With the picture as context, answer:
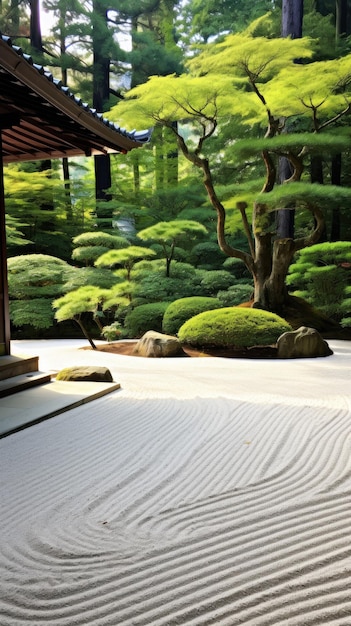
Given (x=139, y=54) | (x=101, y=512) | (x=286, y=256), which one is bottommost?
(x=101, y=512)

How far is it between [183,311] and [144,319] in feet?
3.93

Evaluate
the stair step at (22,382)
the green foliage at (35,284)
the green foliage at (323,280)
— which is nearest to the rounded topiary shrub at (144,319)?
the green foliage at (35,284)

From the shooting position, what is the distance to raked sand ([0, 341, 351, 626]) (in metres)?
1.47

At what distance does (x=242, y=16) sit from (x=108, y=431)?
13.5 metres

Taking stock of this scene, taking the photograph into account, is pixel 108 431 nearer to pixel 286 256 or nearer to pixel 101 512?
pixel 101 512

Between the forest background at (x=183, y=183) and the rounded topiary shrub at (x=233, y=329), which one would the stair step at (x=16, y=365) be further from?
the rounded topiary shrub at (x=233, y=329)

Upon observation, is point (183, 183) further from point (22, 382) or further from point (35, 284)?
point (22, 382)

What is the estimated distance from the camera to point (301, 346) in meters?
7.15

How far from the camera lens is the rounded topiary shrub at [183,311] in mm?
9047

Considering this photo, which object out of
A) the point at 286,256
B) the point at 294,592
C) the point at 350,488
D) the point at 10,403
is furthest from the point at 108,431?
the point at 286,256

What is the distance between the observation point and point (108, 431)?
339 centimetres

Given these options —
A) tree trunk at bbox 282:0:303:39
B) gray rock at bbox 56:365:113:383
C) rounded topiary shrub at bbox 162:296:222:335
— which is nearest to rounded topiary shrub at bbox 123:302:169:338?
rounded topiary shrub at bbox 162:296:222:335

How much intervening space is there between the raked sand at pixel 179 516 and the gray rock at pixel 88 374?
0.98m

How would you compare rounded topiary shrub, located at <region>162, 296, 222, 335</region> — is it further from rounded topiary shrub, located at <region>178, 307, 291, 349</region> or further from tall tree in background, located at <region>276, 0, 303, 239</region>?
tall tree in background, located at <region>276, 0, 303, 239</region>
